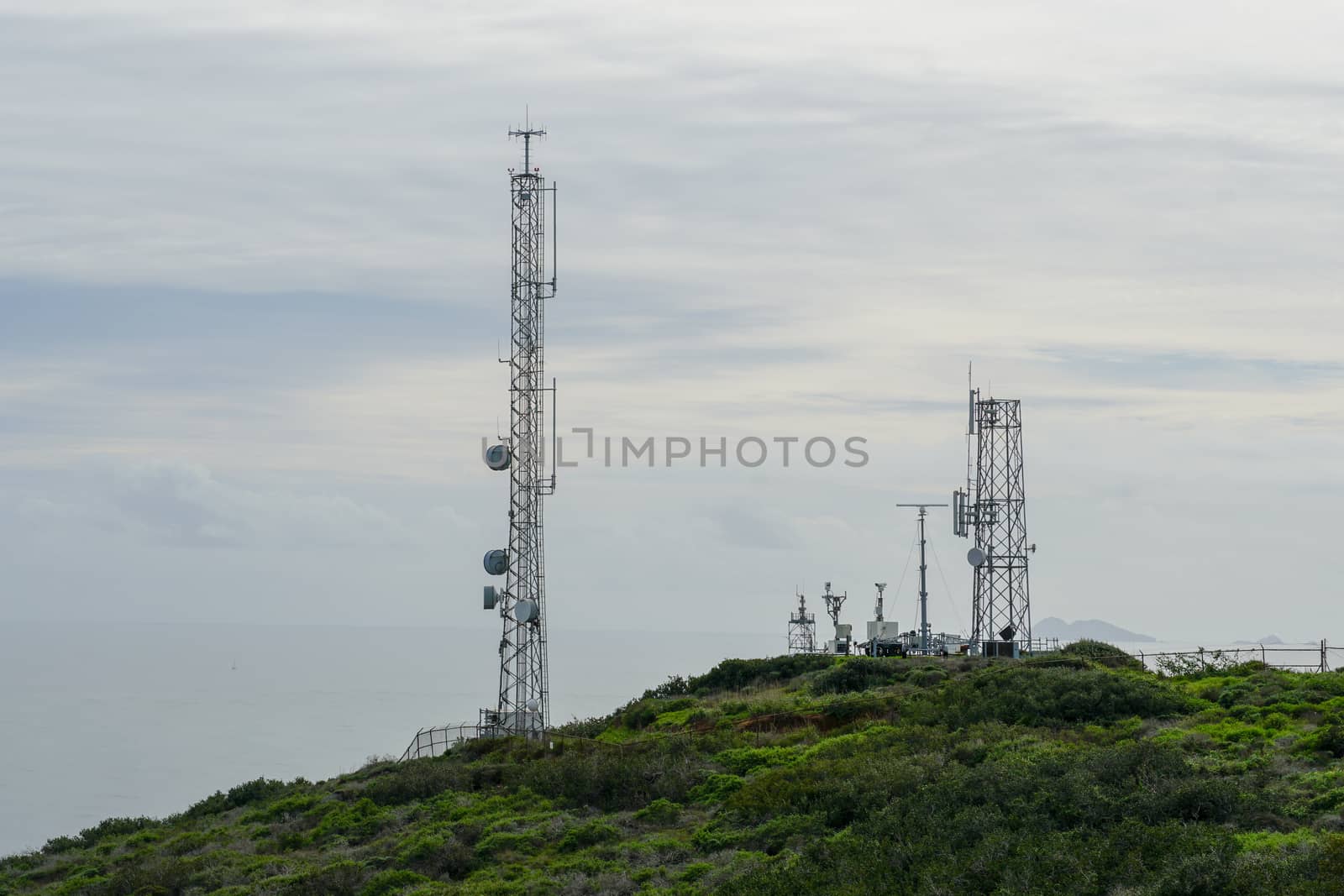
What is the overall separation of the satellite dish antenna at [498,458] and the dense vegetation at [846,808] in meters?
8.32

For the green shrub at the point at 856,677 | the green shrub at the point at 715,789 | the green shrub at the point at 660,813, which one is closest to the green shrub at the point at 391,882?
the green shrub at the point at 660,813

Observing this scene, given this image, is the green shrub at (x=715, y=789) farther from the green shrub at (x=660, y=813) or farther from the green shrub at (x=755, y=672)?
the green shrub at (x=755, y=672)

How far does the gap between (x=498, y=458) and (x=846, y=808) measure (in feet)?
69.4

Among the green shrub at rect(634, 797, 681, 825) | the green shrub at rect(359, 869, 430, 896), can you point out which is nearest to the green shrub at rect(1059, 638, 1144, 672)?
the green shrub at rect(634, 797, 681, 825)

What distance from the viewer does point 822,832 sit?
72.1 feet

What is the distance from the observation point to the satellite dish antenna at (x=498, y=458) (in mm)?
41250

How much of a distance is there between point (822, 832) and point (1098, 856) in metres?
5.49

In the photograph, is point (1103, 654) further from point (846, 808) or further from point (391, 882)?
point (391, 882)

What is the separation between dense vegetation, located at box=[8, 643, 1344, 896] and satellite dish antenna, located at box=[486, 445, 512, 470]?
832 centimetres

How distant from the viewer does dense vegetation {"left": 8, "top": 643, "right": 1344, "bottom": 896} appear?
17969 mm

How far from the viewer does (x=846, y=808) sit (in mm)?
22469

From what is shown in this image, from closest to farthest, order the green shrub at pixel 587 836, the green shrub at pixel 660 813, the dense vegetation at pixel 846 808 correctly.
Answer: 1. the dense vegetation at pixel 846 808
2. the green shrub at pixel 587 836
3. the green shrub at pixel 660 813

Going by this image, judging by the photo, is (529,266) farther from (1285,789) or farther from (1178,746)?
(1285,789)

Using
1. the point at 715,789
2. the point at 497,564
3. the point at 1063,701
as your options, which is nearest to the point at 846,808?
the point at 715,789
